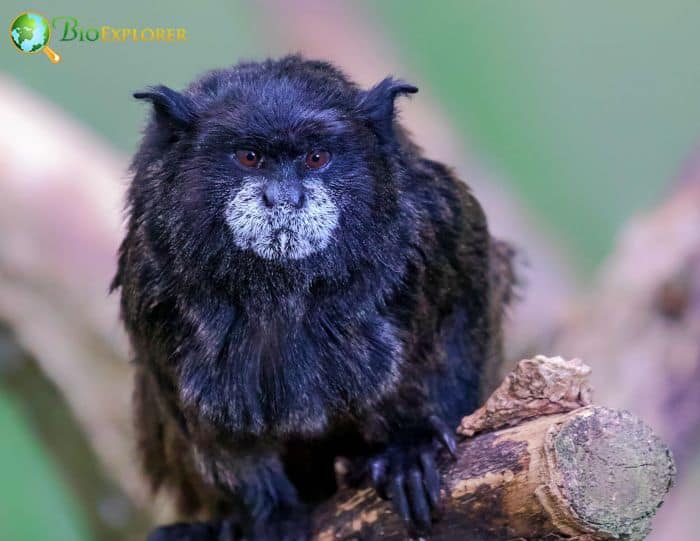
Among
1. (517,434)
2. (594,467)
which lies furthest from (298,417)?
(594,467)

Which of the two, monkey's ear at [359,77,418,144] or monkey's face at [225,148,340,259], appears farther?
monkey's ear at [359,77,418,144]

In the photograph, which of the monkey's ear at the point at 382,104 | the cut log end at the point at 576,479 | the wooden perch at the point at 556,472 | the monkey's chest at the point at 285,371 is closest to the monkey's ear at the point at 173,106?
the monkey's ear at the point at 382,104

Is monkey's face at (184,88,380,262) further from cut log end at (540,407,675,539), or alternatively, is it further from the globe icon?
the globe icon

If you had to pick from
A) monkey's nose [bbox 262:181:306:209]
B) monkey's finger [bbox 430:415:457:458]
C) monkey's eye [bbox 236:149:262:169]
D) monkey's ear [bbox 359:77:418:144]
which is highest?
monkey's ear [bbox 359:77:418:144]

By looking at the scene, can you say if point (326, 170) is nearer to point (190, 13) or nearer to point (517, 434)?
point (517, 434)

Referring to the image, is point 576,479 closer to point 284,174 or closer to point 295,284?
point 295,284

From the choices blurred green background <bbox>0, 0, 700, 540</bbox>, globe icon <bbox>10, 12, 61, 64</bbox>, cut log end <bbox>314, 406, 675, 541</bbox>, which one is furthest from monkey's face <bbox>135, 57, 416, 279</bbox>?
blurred green background <bbox>0, 0, 700, 540</bbox>

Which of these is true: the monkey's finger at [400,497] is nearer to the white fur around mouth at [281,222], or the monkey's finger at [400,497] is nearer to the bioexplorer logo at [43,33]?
the white fur around mouth at [281,222]
